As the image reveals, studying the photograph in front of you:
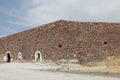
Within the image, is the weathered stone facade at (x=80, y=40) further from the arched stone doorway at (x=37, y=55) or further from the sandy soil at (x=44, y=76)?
the sandy soil at (x=44, y=76)

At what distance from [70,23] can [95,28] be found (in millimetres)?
2321

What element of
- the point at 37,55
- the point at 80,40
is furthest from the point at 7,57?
the point at 80,40

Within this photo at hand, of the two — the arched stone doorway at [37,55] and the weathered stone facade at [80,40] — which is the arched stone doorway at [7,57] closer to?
the arched stone doorway at [37,55]

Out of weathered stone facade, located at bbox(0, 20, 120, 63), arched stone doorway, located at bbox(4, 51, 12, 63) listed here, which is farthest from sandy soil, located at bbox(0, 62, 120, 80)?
arched stone doorway, located at bbox(4, 51, 12, 63)

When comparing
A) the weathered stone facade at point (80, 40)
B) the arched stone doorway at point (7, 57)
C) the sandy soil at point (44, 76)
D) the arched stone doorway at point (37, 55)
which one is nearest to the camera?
the sandy soil at point (44, 76)

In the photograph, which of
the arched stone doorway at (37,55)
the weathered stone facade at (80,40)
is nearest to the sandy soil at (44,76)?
the weathered stone facade at (80,40)

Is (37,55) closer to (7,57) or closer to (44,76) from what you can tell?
(7,57)

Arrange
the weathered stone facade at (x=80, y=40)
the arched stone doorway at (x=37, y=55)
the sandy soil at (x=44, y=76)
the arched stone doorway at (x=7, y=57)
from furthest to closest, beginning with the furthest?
the arched stone doorway at (x=7, y=57)
the arched stone doorway at (x=37, y=55)
the weathered stone facade at (x=80, y=40)
the sandy soil at (x=44, y=76)

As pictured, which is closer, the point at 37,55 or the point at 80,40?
the point at 80,40

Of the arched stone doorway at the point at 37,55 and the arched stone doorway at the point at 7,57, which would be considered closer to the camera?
the arched stone doorway at the point at 37,55

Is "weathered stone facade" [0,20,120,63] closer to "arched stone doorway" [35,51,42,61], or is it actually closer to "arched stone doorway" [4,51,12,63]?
"arched stone doorway" [35,51,42,61]

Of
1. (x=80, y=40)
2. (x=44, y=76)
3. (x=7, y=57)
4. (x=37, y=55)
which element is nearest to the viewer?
(x=44, y=76)

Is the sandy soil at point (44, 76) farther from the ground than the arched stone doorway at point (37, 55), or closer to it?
closer to it

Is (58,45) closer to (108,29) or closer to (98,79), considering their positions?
(108,29)
